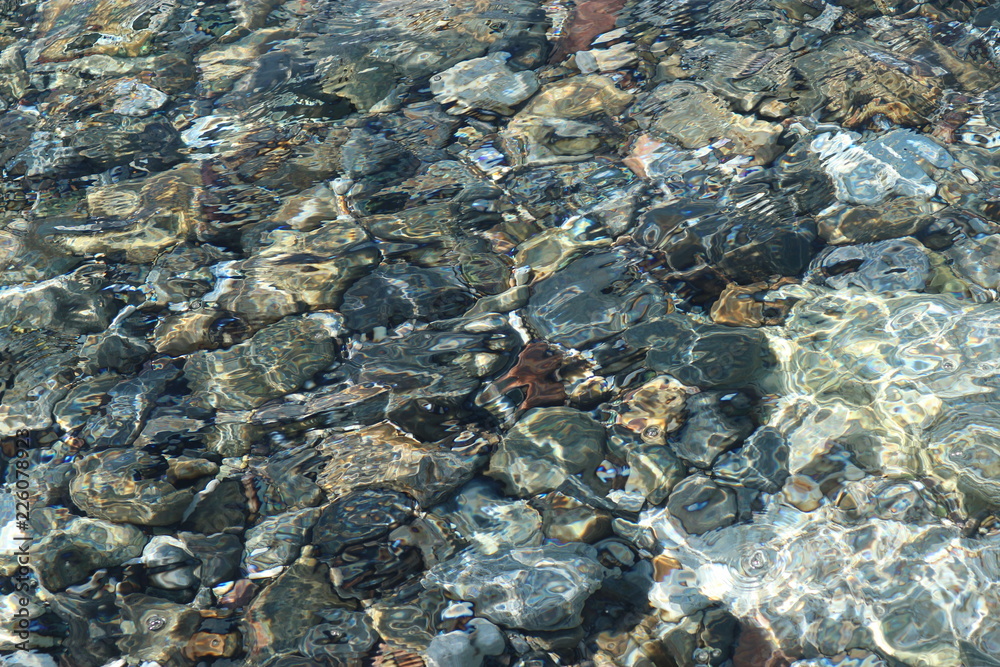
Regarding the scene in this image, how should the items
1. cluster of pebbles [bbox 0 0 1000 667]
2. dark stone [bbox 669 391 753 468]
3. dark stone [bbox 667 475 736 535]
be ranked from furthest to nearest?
dark stone [bbox 669 391 753 468] < dark stone [bbox 667 475 736 535] < cluster of pebbles [bbox 0 0 1000 667]

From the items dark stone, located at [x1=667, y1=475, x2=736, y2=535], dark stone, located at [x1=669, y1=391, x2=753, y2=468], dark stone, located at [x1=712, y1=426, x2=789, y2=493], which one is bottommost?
dark stone, located at [x1=667, y1=475, x2=736, y2=535]

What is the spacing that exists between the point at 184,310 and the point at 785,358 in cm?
222

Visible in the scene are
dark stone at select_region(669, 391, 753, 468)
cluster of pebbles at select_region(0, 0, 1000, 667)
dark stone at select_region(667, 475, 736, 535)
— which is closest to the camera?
cluster of pebbles at select_region(0, 0, 1000, 667)

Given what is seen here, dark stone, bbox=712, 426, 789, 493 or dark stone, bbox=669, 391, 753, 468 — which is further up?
dark stone, bbox=669, 391, 753, 468

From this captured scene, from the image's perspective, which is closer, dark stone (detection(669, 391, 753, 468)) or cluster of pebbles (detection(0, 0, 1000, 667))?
cluster of pebbles (detection(0, 0, 1000, 667))

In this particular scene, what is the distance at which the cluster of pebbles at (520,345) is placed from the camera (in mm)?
2059

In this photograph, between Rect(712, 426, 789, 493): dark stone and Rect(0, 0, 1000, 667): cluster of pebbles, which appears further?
Rect(712, 426, 789, 493): dark stone

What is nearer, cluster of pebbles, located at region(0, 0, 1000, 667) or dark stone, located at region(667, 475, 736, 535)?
cluster of pebbles, located at region(0, 0, 1000, 667)

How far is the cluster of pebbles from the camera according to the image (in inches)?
81.0

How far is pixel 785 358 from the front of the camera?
99.2 inches

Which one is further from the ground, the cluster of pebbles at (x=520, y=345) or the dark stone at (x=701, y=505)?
the cluster of pebbles at (x=520, y=345)

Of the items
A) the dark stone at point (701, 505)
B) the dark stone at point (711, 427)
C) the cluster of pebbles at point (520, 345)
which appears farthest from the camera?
the dark stone at point (711, 427)

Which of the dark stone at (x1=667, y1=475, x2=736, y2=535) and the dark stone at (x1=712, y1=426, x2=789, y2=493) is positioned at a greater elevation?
the dark stone at (x1=712, y1=426, x2=789, y2=493)

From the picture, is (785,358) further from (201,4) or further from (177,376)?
(201,4)
